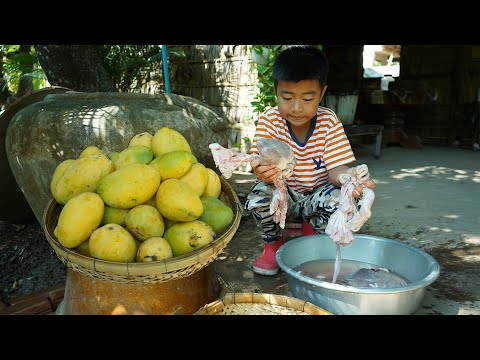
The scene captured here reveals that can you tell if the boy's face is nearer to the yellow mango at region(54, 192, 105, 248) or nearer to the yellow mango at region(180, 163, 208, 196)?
the yellow mango at region(180, 163, 208, 196)

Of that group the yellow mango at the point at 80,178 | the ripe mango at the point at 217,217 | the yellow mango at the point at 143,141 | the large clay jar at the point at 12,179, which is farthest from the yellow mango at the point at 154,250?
the large clay jar at the point at 12,179

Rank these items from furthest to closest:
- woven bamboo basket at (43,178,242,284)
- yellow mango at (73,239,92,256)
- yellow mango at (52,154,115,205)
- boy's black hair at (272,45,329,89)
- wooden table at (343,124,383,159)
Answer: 1. wooden table at (343,124,383,159)
2. boy's black hair at (272,45,329,89)
3. yellow mango at (52,154,115,205)
4. yellow mango at (73,239,92,256)
5. woven bamboo basket at (43,178,242,284)

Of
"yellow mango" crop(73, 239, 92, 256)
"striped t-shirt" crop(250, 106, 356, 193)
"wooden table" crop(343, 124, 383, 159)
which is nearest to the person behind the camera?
"yellow mango" crop(73, 239, 92, 256)

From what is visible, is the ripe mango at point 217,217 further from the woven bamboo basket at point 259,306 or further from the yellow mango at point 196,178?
the woven bamboo basket at point 259,306

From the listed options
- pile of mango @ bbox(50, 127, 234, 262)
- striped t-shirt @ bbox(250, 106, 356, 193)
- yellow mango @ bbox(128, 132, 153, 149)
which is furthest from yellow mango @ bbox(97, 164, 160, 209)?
striped t-shirt @ bbox(250, 106, 356, 193)

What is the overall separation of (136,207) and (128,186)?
0.09m

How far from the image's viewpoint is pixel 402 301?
64.5 inches

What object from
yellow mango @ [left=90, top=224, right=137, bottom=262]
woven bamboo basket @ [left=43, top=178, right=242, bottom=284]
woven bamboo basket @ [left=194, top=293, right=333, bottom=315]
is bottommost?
woven bamboo basket @ [left=194, top=293, right=333, bottom=315]

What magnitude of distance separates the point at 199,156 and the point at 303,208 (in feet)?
2.97

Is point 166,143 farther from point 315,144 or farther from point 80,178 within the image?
point 315,144

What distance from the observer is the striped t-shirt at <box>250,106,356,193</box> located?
95.0 inches

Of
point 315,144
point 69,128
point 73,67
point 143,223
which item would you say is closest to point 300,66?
point 315,144

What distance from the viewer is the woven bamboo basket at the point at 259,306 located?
4.95 ft
